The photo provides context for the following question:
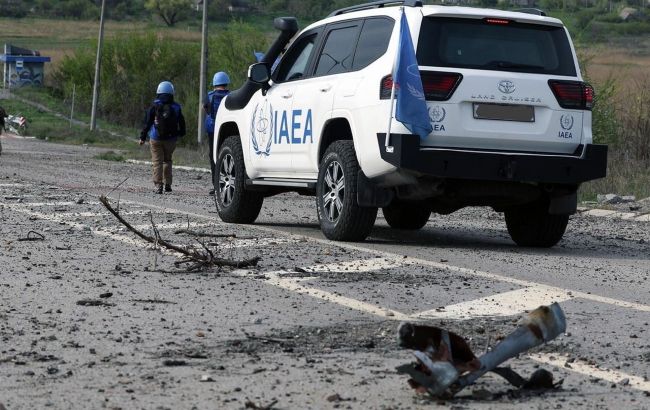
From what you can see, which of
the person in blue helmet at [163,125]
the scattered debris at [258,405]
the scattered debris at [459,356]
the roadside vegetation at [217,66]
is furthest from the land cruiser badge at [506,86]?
the person in blue helmet at [163,125]

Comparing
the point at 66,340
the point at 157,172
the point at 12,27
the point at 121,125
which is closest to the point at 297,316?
the point at 66,340

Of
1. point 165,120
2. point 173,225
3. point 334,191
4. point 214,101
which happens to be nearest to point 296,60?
point 334,191

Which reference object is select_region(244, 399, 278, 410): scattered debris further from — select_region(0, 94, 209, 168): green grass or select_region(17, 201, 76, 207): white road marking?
select_region(0, 94, 209, 168): green grass

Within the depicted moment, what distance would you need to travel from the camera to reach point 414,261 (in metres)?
11.8

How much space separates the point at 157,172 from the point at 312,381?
593 inches

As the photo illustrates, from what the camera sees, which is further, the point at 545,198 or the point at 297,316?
the point at 545,198

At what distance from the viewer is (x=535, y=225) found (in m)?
13.6

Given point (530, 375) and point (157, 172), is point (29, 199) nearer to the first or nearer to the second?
point (157, 172)

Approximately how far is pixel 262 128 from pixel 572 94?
3.71m

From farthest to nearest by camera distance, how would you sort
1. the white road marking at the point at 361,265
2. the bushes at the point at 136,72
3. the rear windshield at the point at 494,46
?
the bushes at the point at 136,72, the rear windshield at the point at 494,46, the white road marking at the point at 361,265

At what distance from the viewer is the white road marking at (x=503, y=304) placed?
8.77m

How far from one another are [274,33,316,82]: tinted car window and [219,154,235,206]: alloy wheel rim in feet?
4.13

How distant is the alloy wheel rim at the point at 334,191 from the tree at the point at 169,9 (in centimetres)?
12743

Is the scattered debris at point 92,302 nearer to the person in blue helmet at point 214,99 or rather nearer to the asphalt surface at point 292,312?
the asphalt surface at point 292,312
